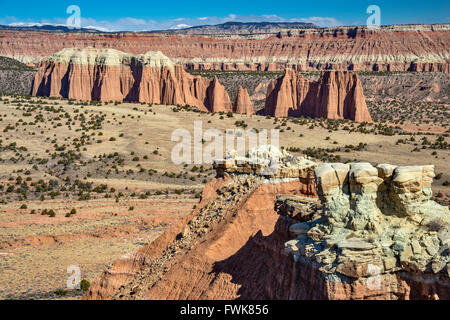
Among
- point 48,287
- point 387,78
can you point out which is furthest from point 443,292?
point 387,78

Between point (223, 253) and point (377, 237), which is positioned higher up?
point (377, 237)

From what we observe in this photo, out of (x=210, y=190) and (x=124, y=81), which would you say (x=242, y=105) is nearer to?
(x=124, y=81)

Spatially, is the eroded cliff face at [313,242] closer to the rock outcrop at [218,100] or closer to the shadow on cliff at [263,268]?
the shadow on cliff at [263,268]

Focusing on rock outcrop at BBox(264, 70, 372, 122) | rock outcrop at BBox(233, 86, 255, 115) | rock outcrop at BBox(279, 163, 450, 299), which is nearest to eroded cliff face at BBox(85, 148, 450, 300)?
rock outcrop at BBox(279, 163, 450, 299)

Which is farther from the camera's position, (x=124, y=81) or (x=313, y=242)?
(x=124, y=81)

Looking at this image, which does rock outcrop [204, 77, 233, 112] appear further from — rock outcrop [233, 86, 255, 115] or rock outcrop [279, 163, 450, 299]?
rock outcrop [279, 163, 450, 299]

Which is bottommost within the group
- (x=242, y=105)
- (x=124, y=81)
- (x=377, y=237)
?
(x=377, y=237)

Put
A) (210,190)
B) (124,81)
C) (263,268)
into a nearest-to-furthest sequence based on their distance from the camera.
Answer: (263,268) → (210,190) → (124,81)

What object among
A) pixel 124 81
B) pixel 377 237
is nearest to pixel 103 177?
pixel 377 237
